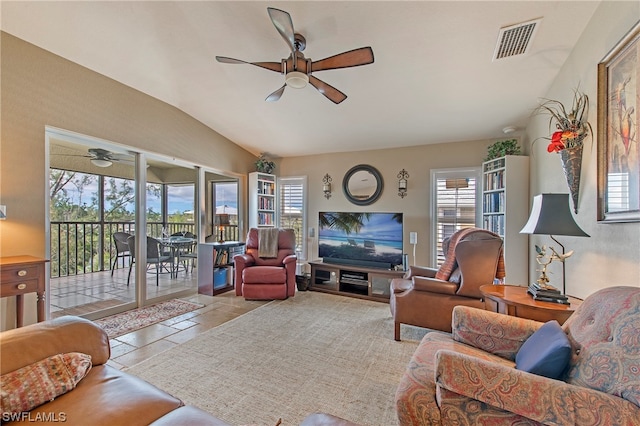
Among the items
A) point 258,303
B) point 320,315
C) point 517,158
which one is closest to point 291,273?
point 258,303

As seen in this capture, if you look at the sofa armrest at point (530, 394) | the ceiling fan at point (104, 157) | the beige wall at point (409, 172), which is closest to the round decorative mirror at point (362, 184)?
the beige wall at point (409, 172)

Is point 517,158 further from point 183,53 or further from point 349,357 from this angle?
point 183,53

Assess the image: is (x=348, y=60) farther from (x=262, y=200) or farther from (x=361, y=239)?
(x=262, y=200)

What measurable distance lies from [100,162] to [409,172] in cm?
455

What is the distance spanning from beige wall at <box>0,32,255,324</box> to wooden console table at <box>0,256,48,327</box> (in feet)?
0.82

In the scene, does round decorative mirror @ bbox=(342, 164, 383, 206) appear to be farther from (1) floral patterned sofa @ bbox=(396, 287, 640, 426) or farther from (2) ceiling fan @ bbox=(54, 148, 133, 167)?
(1) floral patterned sofa @ bbox=(396, 287, 640, 426)

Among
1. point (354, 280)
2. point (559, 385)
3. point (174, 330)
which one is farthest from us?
point (354, 280)

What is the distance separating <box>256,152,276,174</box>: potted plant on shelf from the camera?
551 cm

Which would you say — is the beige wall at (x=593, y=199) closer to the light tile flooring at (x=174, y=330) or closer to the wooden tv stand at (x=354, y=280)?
the wooden tv stand at (x=354, y=280)

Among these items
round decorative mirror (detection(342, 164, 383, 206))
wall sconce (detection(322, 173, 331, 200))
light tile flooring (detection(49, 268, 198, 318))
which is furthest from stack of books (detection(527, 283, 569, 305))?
light tile flooring (detection(49, 268, 198, 318))

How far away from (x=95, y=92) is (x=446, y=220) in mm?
5105

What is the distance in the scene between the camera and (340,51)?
2730 mm

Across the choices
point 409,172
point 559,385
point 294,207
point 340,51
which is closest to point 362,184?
point 409,172

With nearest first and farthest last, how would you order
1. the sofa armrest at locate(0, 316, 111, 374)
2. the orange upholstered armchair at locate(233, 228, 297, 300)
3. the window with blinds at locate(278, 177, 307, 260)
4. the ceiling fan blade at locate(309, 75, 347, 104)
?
the sofa armrest at locate(0, 316, 111, 374)
the ceiling fan blade at locate(309, 75, 347, 104)
the orange upholstered armchair at locate(233, 228, 297, 300)
the window with blinds at locate(278, 177, 307, 260)
